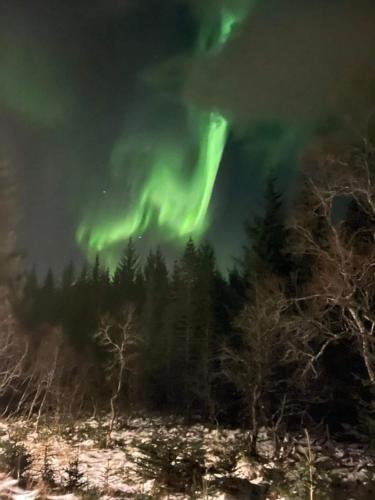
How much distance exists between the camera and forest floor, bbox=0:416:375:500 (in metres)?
13.8

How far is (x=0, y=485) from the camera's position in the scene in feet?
44.2

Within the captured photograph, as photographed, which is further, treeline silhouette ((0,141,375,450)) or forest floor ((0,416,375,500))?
treeline silhouette ((0,141,375,450))

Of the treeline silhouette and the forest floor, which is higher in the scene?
the treeline silhouette

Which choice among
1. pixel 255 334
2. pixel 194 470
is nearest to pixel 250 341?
pixel 255 334

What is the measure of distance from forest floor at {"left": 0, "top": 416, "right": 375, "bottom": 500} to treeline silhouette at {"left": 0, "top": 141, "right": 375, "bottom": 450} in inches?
62.1

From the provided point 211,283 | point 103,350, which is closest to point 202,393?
point 211,283

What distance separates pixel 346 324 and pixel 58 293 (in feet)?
214

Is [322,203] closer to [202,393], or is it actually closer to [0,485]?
[0,485]

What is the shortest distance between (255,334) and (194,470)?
27.4ft

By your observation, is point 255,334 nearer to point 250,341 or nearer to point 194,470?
point 250,341

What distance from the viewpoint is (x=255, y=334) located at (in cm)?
2225

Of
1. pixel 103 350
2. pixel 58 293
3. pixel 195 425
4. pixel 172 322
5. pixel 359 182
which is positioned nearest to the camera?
pixel 359 182

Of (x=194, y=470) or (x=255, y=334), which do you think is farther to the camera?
(x=255, y=334)

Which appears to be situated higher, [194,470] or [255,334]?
[255,334]
